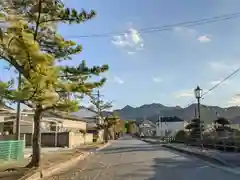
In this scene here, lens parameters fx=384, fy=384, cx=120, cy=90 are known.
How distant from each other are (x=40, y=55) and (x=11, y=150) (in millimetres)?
10942

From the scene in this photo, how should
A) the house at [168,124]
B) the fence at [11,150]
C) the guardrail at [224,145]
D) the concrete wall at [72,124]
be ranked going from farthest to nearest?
the house at [168,124] < the concrete wall at [72,124] < the guardrail at [224,145] < the fence at [11,150]

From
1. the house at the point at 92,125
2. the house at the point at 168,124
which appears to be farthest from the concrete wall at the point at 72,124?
the house at the point at 168,124

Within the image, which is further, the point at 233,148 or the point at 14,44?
the point at 233,148

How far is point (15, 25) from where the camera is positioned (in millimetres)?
11758

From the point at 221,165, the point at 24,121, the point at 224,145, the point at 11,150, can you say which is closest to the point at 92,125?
the point at 24,121

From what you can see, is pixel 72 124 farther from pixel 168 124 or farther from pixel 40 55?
pixel 168 124

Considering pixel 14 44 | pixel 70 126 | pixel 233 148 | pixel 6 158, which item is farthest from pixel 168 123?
pixel 14 44

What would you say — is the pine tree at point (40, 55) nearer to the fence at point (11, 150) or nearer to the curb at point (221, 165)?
the fence at point (11, 150)

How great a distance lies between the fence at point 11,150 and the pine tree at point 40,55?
2829 millimetres

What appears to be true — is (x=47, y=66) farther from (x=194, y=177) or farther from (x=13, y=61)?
(x=194, y=177)

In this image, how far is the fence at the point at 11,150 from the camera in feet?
68.5

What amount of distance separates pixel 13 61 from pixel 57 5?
126 inches

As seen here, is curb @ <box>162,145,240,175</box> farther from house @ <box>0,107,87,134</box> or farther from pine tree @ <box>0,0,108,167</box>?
house @ <box>0,107,87,134</box>

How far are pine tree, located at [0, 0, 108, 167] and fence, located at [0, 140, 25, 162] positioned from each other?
2.83 m
